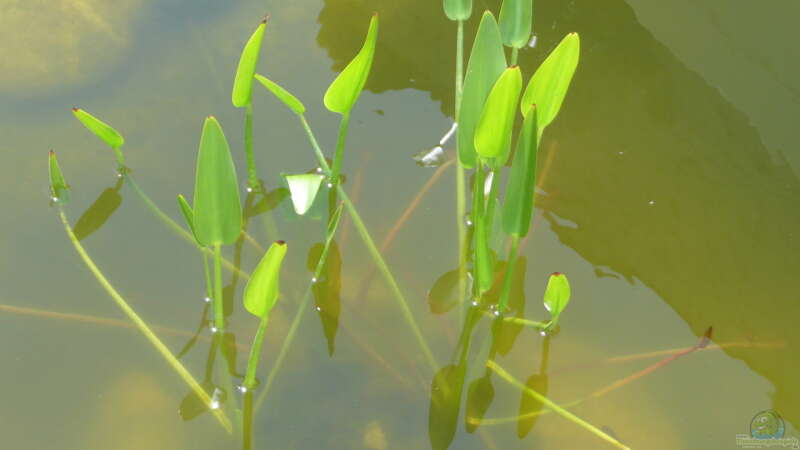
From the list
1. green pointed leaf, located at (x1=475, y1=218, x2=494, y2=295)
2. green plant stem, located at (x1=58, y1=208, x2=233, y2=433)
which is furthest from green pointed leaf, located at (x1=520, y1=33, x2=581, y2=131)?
green plant stem, located at (x1=58, y1=208, x2=233, y2=433)

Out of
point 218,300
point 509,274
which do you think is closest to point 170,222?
point 218,300

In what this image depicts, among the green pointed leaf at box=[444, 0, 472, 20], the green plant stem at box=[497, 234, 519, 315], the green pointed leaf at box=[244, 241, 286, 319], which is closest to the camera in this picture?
the green pointed leaf at box=[244, 241, 286, 319]

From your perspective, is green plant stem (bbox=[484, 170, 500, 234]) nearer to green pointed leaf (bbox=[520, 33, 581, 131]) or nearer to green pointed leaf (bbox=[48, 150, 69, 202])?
green pointed leaf (bbox=[520, 33, 581, 131])

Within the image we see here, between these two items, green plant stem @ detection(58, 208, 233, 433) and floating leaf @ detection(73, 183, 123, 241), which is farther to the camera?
floating leaf @ detection(73, 183, 123, 241)

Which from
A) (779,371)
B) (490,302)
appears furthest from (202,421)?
(779,371)

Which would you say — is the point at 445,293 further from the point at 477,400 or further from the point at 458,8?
the point at 458,8

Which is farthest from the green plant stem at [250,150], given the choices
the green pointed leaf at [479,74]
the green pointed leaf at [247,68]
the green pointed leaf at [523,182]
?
the green pointed leaf at [523,182]
